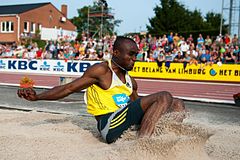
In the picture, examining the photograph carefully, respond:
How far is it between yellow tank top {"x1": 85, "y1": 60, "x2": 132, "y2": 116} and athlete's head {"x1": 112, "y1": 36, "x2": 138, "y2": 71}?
0.17 metres

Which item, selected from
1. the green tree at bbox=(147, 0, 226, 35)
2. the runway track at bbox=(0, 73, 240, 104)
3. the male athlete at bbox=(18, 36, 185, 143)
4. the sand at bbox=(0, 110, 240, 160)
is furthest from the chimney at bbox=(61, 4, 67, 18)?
the male athlete at bbox=(18, 36, 185, 143)

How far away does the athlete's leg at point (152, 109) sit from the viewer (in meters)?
3.88

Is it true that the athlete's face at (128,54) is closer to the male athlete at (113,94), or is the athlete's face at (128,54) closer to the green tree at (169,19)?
the male athlete at (113,94)

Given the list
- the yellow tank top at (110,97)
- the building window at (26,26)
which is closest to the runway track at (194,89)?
the yellow tank top at (110,97)

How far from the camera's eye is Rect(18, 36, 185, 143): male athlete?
163 inches

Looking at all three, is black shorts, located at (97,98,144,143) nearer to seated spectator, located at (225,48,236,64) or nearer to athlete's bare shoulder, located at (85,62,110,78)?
athlete's bare shoulder, located at (85,62,110,78)

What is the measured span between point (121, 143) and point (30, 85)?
1366 mm

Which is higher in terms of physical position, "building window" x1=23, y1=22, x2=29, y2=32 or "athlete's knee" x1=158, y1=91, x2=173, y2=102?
"building window" x1=23, y1=22, x2=29, y2=32

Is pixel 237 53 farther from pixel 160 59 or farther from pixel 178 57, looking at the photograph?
pixel 160 59

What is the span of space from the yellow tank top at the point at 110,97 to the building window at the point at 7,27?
51448mm

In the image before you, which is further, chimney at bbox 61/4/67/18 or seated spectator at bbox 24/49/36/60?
chimney at bbox 61/4/67/18

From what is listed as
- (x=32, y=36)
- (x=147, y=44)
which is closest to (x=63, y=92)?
(x=147, y=44)

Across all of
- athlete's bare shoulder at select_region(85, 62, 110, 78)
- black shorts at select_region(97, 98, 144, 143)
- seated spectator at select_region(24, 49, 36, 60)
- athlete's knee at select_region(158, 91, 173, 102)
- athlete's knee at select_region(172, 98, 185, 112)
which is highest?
seated spectator at select_region(24, 49, 36, 60)

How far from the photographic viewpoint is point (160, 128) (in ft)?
12.8
